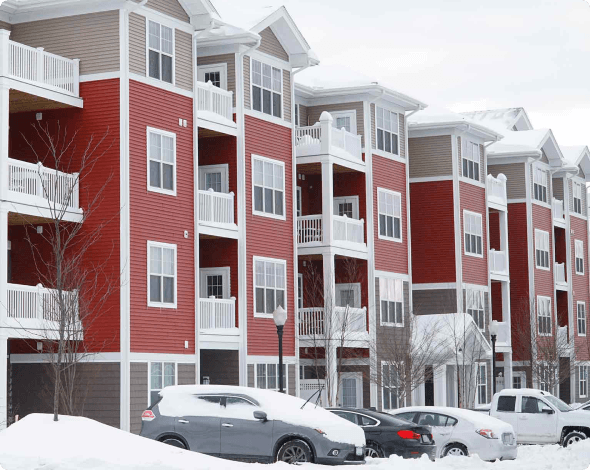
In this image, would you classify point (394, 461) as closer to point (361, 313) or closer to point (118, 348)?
point (118, 348)

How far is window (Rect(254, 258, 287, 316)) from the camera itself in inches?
1569

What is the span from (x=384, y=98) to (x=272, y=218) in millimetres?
10004

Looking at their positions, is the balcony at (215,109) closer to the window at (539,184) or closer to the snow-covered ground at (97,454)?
the snow-covered ground at (97,454)

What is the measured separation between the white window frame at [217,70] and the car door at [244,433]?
1837 centimetres

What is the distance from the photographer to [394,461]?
21.9 m

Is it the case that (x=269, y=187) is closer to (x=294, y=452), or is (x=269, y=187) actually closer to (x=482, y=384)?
(x=294, y=452)

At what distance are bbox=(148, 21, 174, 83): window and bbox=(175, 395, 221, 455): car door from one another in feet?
46.0

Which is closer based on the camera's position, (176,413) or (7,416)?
(176,413)

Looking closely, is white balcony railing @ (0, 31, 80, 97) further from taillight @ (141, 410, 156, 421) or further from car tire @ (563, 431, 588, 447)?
car tire @ (563, 431, 588, 447)

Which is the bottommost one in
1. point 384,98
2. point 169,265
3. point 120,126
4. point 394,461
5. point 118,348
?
point 394,461

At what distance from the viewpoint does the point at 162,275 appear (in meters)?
34.8

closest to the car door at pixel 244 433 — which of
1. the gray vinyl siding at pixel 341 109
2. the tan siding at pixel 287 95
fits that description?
the tan siding at pixel 287 95

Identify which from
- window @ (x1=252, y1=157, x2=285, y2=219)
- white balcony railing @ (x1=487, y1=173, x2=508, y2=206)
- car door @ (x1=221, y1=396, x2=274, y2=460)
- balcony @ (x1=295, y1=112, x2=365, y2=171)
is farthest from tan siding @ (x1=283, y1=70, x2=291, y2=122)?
car door @ (x1=221, y1=396, x2=274, y2=460)

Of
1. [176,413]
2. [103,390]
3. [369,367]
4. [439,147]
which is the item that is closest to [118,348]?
[103,390]
